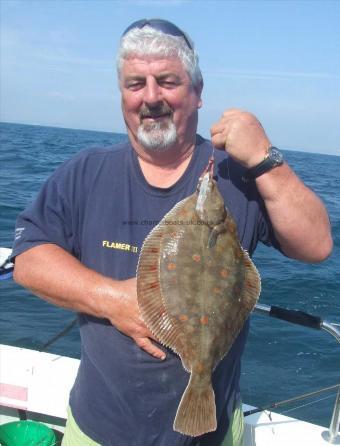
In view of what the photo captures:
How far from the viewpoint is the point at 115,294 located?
2248 millimetres

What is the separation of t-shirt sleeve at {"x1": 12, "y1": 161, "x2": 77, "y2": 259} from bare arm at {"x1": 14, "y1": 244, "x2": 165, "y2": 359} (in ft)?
0.21

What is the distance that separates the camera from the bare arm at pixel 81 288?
7.38 ft

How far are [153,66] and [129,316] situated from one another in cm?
119

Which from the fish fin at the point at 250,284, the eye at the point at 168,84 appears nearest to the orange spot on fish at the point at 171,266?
the fish fin at the point at 250,284

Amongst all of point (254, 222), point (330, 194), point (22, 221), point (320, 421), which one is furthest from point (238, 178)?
point (330, 194)

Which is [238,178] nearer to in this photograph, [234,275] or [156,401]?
[234,275]

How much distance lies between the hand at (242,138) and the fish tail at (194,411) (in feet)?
3.33

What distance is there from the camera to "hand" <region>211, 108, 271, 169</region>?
88.5 inches

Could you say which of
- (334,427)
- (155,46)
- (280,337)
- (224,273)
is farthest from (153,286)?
(280,337)

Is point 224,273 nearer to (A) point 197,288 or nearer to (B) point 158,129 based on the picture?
(A) point 197,288

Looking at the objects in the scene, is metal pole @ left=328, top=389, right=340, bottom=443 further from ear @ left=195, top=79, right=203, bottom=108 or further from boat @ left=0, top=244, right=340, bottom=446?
ear @ left=195, top=79, right=203, bottom=108

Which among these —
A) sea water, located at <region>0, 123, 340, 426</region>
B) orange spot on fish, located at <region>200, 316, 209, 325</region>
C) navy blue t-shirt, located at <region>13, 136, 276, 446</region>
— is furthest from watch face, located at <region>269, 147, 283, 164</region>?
sea water, located at <region>0, 123, 340, 426</region>

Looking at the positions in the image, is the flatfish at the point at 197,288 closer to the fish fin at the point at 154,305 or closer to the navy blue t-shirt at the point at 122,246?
the fish fin at the point at 154,305

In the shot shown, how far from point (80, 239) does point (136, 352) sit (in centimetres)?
64
